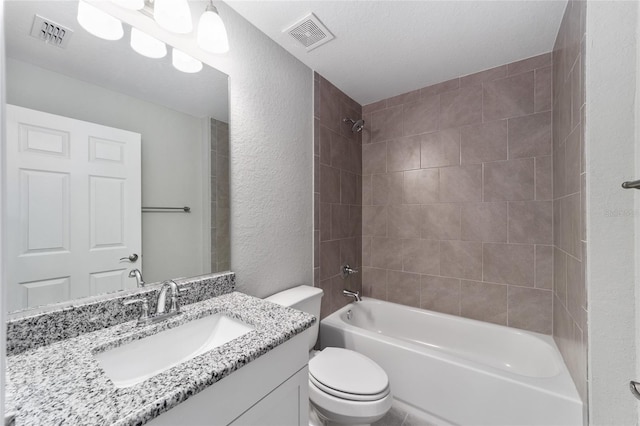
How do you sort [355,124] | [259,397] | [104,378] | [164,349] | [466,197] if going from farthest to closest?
[355,124] < [466,197] < [164,349] < [259,397] < [104,378]

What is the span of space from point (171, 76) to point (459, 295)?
2.38m

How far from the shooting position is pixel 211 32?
3.76 ft

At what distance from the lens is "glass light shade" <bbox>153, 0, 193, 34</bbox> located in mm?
1006

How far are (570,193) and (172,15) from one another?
6.61ft

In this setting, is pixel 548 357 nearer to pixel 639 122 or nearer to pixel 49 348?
pixel 639 122

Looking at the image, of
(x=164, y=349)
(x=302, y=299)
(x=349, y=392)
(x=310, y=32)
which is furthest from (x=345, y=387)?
(x=310, y=32)

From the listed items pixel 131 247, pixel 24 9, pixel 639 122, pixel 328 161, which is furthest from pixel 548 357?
pixel 24 9

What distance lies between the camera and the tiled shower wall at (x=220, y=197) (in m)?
1.27

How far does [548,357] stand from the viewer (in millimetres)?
1567

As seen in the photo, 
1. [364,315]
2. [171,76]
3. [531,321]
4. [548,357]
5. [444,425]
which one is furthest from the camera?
[364,315]

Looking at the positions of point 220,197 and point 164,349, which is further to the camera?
point 220,197

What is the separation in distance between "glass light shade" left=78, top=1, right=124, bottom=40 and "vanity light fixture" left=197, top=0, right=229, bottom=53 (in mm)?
307

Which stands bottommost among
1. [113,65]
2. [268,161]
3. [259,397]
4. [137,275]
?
[259,397]

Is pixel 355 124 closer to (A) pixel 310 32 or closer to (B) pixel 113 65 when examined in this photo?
(A) pixel 310 32
